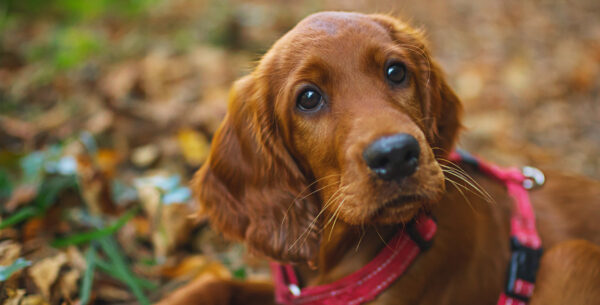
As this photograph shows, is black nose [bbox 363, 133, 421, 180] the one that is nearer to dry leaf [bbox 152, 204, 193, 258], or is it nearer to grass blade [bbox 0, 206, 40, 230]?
dry leaf [bbox 152, 204, 193, 258]

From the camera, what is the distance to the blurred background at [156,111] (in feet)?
8.41

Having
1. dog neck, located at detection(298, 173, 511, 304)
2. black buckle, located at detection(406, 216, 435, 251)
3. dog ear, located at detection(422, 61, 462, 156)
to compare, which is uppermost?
dog ear, located at detection(422, 61, 462, 156)

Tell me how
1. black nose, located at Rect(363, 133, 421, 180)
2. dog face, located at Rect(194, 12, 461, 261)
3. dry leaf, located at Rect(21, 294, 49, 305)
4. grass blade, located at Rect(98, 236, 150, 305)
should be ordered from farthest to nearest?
grass blade, located at Rect(98, 236, 150, 305) → dry leaf, located at Rect(21, 294, 49, 305) → dog face, located at Rect(194, 12, 461, 261) → black nose, located at Rect(363, 133, 421, 180)

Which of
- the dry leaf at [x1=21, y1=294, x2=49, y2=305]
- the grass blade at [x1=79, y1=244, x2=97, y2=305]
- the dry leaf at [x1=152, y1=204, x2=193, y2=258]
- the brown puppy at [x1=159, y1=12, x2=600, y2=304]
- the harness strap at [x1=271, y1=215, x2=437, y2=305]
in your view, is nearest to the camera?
the brown puppy at [x1=159, y1=12, x2=600, y2=304]

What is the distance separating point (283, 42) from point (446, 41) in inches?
184

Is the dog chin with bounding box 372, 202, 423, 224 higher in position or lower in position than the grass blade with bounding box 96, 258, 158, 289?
higher

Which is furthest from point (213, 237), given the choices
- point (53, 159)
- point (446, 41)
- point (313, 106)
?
point (446, 41)

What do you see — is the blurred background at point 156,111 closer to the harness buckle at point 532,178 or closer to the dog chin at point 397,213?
the dog chin at point 397,213

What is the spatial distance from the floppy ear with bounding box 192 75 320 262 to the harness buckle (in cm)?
104

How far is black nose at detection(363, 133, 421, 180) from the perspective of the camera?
156 centimetres

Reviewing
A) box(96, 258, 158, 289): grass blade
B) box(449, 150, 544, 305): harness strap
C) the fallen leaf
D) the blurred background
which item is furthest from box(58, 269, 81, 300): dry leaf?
box(449, 150, 544, 305): harness strap

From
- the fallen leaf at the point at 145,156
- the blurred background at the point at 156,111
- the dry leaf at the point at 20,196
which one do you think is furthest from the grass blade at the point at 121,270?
the fallen leaf at the point at 145,156

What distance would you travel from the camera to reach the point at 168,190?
2.74m

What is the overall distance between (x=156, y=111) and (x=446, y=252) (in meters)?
2.75
